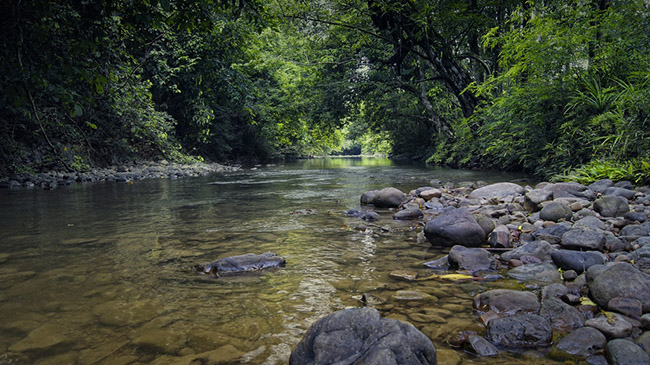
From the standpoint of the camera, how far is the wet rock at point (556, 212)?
171 inches

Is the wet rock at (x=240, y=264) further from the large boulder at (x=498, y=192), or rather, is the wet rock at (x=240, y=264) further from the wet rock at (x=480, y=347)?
the large boulder at (x=498, y=192)

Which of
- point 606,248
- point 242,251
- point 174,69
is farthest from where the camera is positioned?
point 174,69

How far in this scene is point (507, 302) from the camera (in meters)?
2.34

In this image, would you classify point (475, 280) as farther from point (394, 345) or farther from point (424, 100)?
point (424, 100)

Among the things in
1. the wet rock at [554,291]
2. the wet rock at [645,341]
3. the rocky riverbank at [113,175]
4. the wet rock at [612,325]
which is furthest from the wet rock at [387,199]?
the rocky riverbank at [113,175]

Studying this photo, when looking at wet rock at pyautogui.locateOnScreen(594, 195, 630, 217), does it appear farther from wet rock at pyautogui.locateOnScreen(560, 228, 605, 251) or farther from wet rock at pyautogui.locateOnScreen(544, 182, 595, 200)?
wet rock at pyautogui.locateOnScreen(560, 228, 605, 251)

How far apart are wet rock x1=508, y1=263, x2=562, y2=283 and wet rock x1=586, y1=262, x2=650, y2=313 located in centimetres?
43

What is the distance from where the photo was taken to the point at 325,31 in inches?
706

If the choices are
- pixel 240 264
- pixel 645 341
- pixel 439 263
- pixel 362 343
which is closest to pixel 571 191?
pixel 439 263

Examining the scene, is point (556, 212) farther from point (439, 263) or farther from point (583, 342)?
point (583, 342)

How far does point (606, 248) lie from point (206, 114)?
15.4m

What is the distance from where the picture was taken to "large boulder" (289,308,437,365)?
1612 millimetres

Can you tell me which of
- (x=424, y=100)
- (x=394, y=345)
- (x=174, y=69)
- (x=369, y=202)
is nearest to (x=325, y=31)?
(x=424, y=100)

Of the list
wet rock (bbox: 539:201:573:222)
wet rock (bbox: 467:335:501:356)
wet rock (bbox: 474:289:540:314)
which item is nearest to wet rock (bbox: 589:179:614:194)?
wet rock (bbox: 539:201:573:222)
